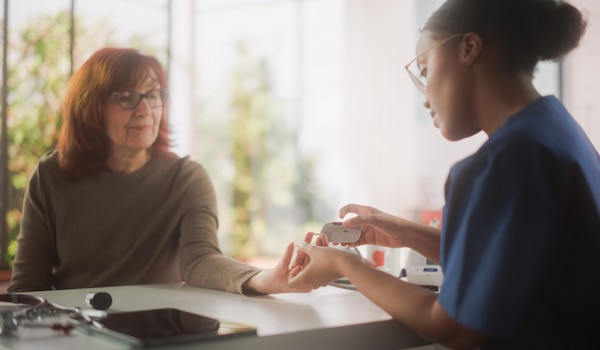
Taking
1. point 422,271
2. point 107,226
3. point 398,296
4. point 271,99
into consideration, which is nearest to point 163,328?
point 398,296

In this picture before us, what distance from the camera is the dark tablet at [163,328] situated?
3.04 ft

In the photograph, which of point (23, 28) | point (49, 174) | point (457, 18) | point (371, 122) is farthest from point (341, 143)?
point (457, 18)

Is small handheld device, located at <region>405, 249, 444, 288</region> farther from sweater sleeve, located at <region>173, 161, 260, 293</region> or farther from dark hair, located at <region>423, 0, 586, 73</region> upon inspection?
dark hair, located at <region>423, 0, 586, 73</region>

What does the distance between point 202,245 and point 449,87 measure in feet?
2.98

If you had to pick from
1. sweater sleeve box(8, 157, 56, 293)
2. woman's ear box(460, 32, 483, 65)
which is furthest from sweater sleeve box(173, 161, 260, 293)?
woman's ear box(460, 32, 483, 65)

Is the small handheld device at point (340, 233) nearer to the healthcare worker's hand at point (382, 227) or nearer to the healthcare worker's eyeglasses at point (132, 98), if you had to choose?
the healthcare worker's hand at point (382, 227)

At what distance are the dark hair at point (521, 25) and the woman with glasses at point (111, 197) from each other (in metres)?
0.99

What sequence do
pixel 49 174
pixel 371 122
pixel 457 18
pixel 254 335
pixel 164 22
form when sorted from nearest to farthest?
1. pixel 254 335
2. pixel 457 18
3. pixel 49 174
4. pixel 371 122
5. pixel 164 22

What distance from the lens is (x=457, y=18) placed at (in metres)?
1.13

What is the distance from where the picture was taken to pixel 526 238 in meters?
0.94

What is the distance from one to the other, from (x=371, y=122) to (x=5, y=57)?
107 inches

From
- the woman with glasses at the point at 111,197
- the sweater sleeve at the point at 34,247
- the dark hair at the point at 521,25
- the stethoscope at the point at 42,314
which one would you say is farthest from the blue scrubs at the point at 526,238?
the sweater sleeve at the point at 34,247

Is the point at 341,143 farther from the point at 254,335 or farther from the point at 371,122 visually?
the point at 254,335

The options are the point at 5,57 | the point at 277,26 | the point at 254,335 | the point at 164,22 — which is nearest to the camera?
the point at 254,335
